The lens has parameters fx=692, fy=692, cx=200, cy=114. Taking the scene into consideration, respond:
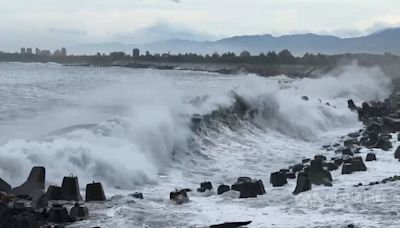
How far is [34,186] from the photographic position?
10.9 m

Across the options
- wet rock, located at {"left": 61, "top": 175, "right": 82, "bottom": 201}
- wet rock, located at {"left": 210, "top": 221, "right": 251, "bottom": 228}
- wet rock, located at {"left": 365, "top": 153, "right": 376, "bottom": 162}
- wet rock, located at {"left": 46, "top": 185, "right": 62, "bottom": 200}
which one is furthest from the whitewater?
wet rock, located at {"left": 46, "top": 185, "right": 62, "bottom": 200}

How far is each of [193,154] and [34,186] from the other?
705 centimetres

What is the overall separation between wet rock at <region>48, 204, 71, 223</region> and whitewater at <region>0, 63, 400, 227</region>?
0.21 meters

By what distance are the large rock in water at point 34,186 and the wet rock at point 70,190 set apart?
1.18ft

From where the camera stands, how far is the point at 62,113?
25.3 metres

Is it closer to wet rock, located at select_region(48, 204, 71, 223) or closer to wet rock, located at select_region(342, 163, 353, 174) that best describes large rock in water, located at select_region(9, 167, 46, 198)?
wet rock, located at select_region(48, 204, 71, 223)

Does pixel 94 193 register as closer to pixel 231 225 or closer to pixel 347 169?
pixel 231 225

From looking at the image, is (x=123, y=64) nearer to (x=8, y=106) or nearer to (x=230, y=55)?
(x=230, y=55)

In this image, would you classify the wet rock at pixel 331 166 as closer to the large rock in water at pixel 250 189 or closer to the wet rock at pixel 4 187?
the large rock in water at pixel 250 189

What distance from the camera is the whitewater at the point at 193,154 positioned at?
9461 millimetres

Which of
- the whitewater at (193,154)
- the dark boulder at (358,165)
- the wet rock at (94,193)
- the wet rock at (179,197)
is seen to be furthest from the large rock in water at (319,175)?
the wet rock at (94,193)

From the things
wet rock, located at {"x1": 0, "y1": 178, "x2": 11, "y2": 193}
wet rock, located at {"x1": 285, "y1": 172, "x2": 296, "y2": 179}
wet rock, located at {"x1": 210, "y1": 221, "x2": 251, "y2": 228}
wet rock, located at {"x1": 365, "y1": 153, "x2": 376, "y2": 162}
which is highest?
wet rock, located at {"x1": 210, "y1": 221, "x2": 251, "y2": 228}

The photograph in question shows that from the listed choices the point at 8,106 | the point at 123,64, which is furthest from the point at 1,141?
the point at 123,64

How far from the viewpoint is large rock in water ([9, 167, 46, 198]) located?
10.6 meters
